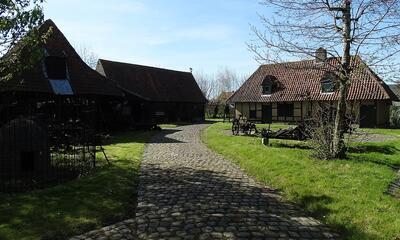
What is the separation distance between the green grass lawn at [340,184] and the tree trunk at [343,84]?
1.65 feet

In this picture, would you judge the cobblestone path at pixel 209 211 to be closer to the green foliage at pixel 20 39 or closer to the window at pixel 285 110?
the green foliage at pixel 20 39

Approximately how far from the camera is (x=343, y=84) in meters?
13.2

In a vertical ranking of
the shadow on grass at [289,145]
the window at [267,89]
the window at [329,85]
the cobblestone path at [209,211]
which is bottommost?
the cobblestone path at [209,211]

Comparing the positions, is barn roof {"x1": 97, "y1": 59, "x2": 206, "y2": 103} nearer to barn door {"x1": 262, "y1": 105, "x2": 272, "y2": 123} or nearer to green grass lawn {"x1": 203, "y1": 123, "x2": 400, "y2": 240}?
barn door {"x1": 262, "y1": 105, "x2": 272, "y2": 123}

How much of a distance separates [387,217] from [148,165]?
7791 millimetres

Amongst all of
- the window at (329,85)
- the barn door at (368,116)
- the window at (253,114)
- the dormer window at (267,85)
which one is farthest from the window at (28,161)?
the window at (253,114)

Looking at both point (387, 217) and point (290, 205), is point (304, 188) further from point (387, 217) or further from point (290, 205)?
point (387, 217)

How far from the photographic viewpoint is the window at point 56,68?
2441 centimetres

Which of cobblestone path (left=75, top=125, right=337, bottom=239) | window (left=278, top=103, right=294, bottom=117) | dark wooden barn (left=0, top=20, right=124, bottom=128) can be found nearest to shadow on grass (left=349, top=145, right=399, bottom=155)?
cobblestone path (left=75, top=125, right=337, bottom=239)

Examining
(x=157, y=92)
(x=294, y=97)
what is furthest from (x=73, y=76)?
(x=157, y=92)

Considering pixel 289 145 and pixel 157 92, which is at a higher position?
pixel 157 92

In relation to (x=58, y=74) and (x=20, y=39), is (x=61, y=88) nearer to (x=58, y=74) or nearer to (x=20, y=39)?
(x=58, y=74)

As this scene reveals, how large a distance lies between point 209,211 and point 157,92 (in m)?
37.7

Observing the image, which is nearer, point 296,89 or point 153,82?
point 296,89
